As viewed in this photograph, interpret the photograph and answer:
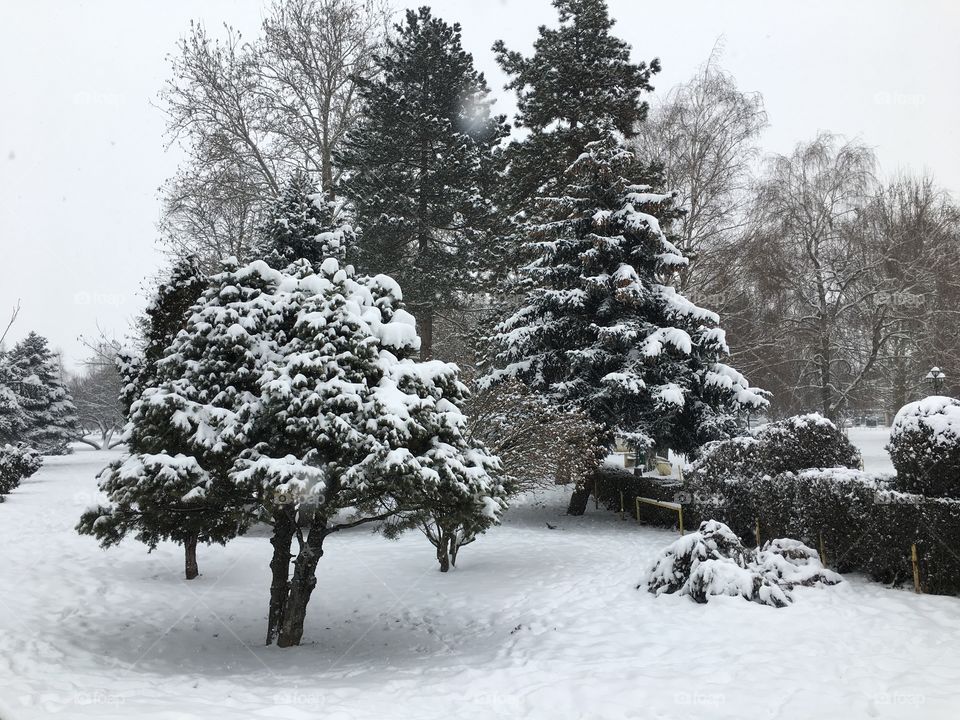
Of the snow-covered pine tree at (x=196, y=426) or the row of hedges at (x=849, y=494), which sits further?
the row of hedges at (x=849, y=494)

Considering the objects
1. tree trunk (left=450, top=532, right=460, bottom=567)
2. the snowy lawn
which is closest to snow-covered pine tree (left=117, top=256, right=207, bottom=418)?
the snowy lawn

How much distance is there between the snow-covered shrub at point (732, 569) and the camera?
8.34 m

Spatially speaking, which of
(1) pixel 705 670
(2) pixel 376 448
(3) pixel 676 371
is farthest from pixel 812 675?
(3) pixel 676 371

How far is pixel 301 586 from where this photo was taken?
27.1ft

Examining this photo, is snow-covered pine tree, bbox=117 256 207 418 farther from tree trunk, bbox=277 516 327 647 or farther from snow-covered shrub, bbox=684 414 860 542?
snow-covered shrub, bbox=684 414 860 542

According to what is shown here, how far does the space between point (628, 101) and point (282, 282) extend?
14.6 metres

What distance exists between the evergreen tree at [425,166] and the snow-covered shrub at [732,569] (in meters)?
11.7

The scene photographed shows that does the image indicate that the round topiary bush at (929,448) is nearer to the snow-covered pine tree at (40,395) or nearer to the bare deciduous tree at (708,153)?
the bare deciduous tree at (708,153)

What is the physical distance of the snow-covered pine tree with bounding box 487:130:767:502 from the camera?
15.4 m

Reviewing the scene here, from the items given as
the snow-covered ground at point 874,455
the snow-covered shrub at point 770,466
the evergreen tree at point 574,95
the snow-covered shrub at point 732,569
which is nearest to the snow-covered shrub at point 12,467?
the evergreen tree at point 574,95

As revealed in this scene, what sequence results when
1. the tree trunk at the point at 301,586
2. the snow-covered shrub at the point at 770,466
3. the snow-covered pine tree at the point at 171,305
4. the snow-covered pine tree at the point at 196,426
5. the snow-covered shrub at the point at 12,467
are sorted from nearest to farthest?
the snow-covered pine tree at the point at 196,426
the tree trunk at the point at 301,586
the snow-covered pine tree at the point at 171,305
the snow-covered shrub at the point at 770,466
the snow-covered shrub at the point at 12,467

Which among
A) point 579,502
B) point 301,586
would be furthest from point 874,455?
point 301,586

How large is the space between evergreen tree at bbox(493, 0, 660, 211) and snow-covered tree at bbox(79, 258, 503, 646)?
1197 centimetres

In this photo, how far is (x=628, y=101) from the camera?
1895 cm
